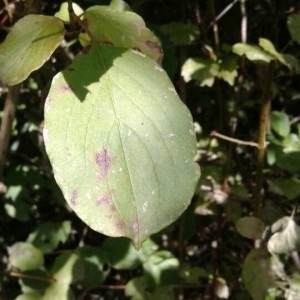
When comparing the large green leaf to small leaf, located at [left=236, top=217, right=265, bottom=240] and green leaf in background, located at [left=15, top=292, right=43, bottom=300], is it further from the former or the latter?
green leaf in background, located at [left=15, top=292, right=43, bottom=300]

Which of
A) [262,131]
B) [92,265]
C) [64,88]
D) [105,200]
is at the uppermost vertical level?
[64,88]

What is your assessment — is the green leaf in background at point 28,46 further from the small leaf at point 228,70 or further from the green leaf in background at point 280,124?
the green leaf in background at point 280,124

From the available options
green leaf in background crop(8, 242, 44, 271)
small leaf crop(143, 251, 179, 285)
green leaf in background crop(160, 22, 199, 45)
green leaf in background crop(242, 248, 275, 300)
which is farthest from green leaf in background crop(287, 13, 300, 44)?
green leaf in background crop(8, 242, 44, 271)

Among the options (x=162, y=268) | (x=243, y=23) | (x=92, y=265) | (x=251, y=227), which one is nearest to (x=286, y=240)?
(x=251, y=227)

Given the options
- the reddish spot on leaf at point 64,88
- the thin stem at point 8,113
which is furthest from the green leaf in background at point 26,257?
the reddish spot on leaf at point 64,88

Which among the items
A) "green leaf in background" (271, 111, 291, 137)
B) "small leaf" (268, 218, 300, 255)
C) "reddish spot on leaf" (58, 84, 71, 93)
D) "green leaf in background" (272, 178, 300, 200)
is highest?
"reddish spot on leaf" (58, 84, 71, 93)

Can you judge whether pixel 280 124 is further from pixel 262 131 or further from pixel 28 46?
pixel 28 46
